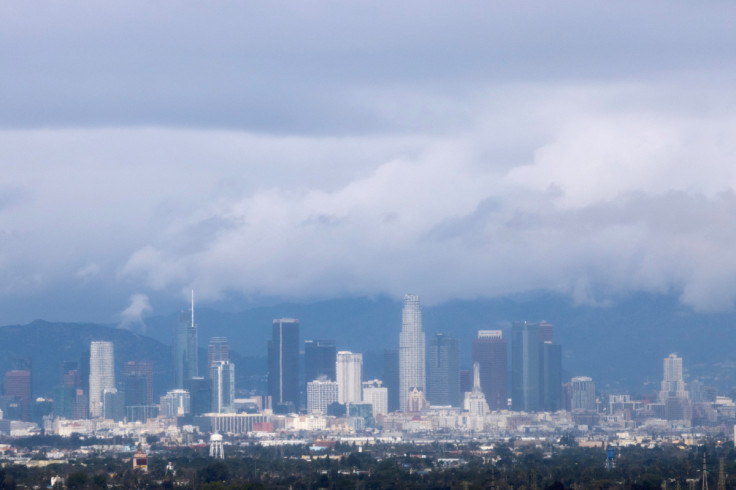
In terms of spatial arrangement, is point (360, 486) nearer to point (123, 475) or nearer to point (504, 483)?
point (504, 483)

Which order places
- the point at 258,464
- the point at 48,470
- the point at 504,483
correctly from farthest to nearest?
1. the point at 258,464
2. the point at 48,470
3. the point at 504,483

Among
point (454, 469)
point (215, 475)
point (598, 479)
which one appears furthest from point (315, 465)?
point (598, 479)

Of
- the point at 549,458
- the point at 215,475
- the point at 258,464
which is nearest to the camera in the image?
the point at 215,475

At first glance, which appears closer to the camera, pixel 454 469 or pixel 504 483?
pixel 504 483

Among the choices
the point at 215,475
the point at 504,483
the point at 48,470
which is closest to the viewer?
the point at 504,483

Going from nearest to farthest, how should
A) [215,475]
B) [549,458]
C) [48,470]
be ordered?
1. [215,475]
2. [48,470]
3. [549,458]

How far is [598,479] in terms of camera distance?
13512 cm

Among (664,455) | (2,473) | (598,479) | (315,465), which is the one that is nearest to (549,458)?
(664,455)

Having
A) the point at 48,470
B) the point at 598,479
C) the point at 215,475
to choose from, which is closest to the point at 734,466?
the point at 598,479

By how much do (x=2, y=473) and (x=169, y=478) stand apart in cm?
1416

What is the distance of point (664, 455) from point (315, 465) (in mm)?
46387

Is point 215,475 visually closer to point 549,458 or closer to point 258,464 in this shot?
point 258,464

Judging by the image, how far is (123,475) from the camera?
144m

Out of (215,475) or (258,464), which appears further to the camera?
(258,464)
